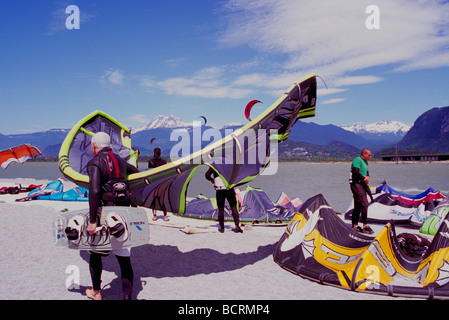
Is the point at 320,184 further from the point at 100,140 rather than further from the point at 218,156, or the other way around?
the point at 100,140

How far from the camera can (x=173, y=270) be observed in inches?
261

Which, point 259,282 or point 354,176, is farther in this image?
point 354,176

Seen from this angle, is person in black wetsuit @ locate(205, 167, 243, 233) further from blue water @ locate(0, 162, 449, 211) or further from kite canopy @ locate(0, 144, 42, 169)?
kite canopy @ locate(0, 144, 42, 169)

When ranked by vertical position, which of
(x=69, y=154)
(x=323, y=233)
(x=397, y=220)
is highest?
(x=69, y=154)

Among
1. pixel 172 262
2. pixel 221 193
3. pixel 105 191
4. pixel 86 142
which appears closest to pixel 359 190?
pixel 221 193

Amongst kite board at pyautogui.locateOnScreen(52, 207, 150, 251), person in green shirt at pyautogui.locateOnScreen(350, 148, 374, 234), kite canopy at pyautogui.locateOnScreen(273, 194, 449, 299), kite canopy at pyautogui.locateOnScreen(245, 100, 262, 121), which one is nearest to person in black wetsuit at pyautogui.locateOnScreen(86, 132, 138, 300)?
kite board at pyautogui.locateOnScreen(52, 207, 150, 251)

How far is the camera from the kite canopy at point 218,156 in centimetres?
548

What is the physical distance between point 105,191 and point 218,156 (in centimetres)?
183

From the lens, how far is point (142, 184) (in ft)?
17.7

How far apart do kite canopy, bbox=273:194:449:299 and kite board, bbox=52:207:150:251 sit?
10.5ft

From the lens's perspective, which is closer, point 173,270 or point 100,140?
point 100,140
